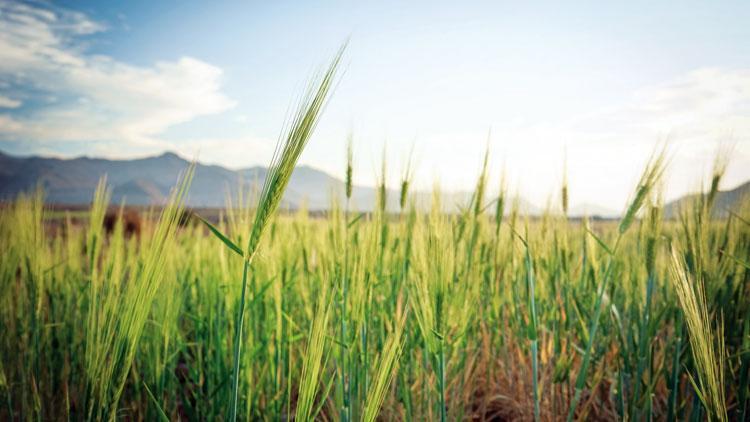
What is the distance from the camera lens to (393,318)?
1.47 m

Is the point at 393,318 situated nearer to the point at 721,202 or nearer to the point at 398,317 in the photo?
the point at 398,317

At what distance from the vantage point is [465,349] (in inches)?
60.4

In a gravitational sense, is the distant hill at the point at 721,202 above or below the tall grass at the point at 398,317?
above

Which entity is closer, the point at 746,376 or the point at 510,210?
the point at 746,376

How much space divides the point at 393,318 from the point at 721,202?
1.26 m

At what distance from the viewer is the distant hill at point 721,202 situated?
1.45 m

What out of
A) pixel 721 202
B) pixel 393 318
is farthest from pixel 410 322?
pixel 721 202

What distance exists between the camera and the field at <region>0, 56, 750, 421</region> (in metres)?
0.87

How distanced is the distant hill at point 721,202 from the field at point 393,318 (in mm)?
44

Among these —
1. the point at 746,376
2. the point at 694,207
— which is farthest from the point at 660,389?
the point at 694,207

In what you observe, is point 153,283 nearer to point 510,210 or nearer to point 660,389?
point 510,210

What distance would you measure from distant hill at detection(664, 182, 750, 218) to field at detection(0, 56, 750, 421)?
4 centimetres

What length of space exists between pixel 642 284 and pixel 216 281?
1794mm

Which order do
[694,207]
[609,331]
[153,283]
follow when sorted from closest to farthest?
[153,283], [694,207], [609,331]
